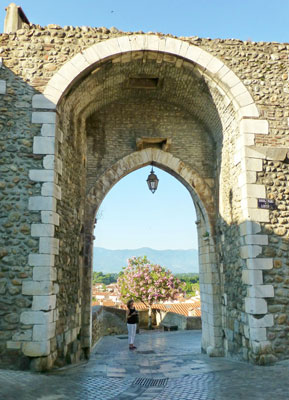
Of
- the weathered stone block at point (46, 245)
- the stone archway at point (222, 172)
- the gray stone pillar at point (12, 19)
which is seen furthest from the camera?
the gray stone pillar at point (12, 19)

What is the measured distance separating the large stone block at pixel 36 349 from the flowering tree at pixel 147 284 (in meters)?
15.1

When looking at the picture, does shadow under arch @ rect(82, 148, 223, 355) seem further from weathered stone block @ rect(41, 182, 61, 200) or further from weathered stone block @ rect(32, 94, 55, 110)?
weathered stone block @ rect(32, 94, 55, 110)

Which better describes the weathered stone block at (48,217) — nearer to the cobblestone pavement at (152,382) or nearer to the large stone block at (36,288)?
the large stone block at (36,288)

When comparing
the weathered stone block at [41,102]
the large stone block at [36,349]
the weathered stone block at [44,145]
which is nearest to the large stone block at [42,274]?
the large stone block at [36,349]

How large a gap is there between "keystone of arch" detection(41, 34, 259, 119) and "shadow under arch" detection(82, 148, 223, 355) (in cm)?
219

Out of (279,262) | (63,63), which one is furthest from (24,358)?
(63,63)

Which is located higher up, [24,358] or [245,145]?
[245,145]

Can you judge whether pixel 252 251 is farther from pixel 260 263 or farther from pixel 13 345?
pixel 13 345

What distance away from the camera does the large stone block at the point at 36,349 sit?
4.61 m

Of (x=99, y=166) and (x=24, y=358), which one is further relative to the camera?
(x=99, y=166)

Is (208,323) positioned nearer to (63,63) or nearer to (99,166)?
(99,166)

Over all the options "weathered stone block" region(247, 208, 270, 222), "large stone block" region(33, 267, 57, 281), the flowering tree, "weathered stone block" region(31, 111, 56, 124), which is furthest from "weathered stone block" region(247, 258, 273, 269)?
the flowering tree

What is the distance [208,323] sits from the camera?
7375 mm

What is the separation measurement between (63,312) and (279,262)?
359 centimetres
